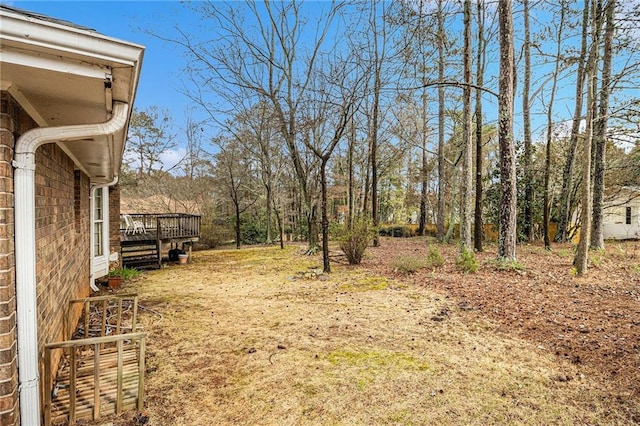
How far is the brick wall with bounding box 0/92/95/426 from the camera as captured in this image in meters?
1.72

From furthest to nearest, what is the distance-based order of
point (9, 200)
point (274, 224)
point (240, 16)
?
1. point (274, 224)
2. point (240, 16)
3. point (9, 200)

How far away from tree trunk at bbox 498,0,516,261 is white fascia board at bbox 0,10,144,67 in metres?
7.83

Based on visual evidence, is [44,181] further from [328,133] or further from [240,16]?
[328,133]

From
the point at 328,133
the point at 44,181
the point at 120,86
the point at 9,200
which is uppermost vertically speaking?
the point at 328,133

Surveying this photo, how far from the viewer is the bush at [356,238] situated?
900 cm

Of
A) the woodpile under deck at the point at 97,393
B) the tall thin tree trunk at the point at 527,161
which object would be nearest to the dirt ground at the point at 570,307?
the woodpile under deck at the point at 97,393

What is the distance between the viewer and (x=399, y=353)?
3.52 meters

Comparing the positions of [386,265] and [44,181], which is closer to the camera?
[44,181]

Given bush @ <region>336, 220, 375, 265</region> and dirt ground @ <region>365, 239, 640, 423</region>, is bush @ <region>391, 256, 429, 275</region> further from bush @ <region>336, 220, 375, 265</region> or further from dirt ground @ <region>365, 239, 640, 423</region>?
bush @ <region>336, 220, 375, 265</region>

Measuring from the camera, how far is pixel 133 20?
10039 millimetres

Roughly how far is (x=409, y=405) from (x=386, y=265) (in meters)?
6.46

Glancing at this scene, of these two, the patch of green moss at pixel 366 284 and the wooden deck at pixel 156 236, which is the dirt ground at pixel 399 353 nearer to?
the patch of green moss at pixel 366 284

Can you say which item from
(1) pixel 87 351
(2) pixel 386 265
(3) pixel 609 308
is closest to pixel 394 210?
(2) pixel 386 265

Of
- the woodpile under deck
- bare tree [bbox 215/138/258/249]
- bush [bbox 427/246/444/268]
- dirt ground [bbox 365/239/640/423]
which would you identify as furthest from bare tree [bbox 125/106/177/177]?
the woodpile under deck
